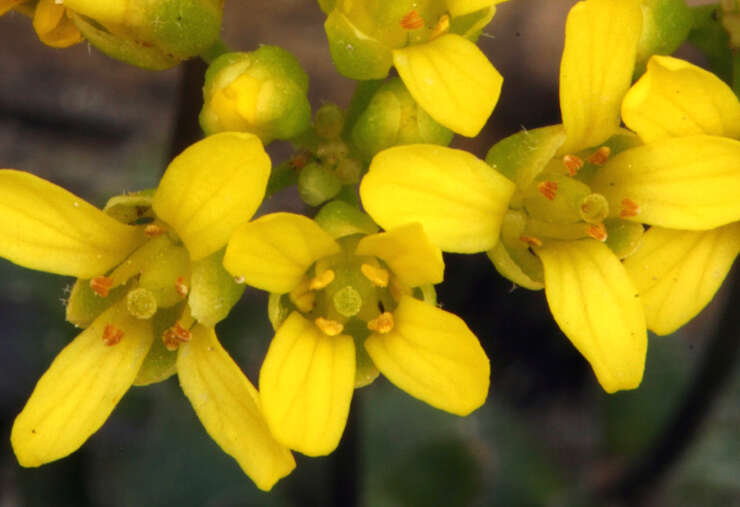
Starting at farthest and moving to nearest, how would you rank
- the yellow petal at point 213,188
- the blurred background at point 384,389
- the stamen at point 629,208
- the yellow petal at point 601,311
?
the blurred background at point 384,389
the stamen at point 629,208
the yellow petal at point 601,311
the yellow petal at point 213,188

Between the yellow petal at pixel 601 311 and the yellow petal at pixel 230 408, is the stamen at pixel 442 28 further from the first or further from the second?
the yellow petal at pixel 230 408

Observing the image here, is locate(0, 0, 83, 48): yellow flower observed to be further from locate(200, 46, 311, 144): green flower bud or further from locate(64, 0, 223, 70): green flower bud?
locate(200, 46, 311, 144): green flower bud

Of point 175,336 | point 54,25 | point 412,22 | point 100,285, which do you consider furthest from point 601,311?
point 54,25

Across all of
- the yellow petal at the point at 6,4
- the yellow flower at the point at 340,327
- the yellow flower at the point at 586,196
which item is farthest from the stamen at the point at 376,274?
the yellow petal at the point at 6,4

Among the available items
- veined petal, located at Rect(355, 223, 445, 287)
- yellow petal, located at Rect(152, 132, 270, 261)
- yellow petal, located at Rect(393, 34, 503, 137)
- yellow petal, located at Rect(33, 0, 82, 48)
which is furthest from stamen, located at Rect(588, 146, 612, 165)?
yellow petal, located at Rect(33, 0, 82, 48)

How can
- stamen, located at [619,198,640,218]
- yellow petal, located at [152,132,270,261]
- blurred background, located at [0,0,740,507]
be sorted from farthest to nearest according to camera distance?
blurred background, located at [0,0,740,507] < stamen, located at [619,198,640,218] < yellow petal, located at [152,132,270,261]

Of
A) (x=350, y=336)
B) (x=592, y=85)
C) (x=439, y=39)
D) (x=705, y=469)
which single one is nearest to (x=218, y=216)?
(x=350, y=336)

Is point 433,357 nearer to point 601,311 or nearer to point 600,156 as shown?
point 601,311
